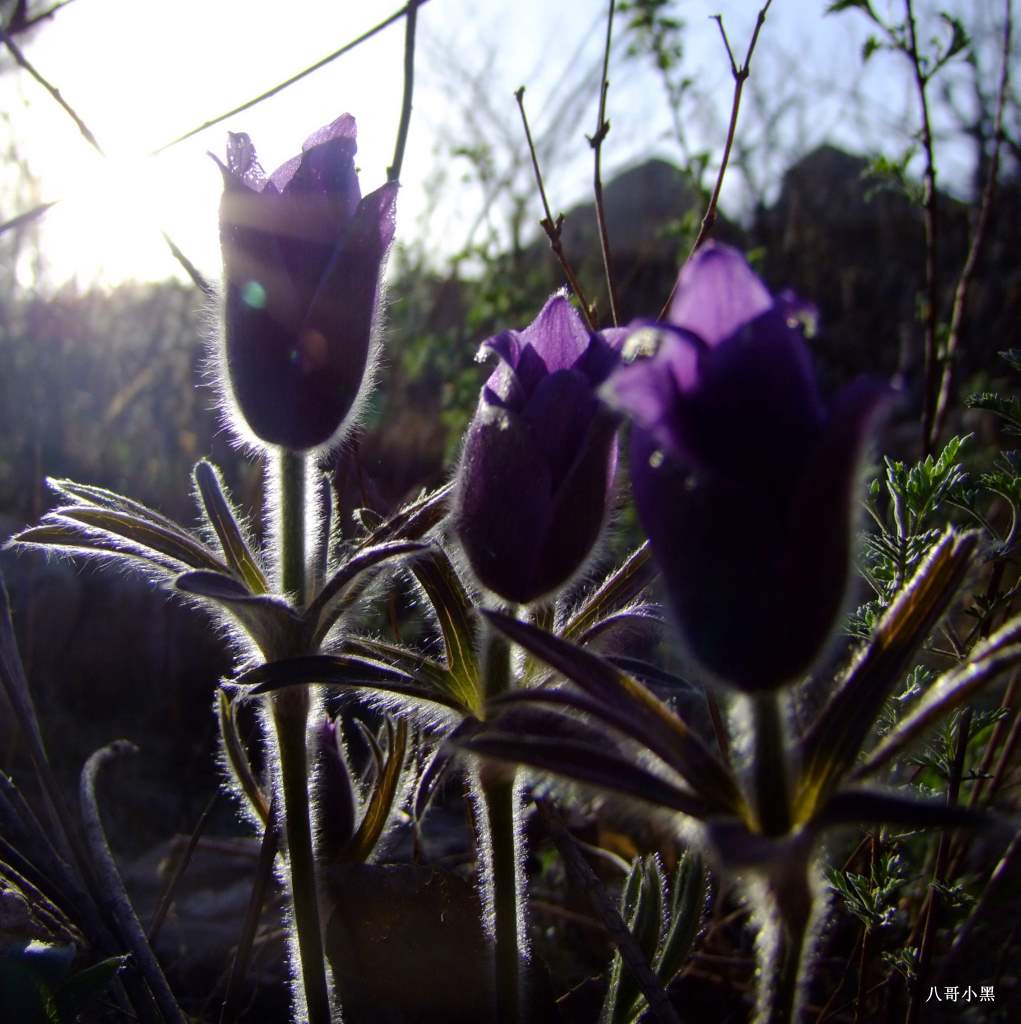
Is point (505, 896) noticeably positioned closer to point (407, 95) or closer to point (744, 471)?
point (744, 471)

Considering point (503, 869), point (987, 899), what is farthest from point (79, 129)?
point (987, 899)

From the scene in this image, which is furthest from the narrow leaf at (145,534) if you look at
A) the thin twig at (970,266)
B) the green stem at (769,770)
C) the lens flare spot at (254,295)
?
the thin twig at (970,266)

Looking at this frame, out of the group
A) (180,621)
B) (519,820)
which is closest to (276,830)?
(519,820)

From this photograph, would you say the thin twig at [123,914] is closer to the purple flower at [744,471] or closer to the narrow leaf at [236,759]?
the narrow leaf at [236,759]

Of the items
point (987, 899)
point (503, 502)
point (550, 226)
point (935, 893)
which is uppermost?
point (550, 226)

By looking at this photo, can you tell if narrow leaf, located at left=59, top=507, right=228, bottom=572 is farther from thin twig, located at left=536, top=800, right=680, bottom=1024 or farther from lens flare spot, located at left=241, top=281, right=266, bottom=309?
thin twig, located at left=536, top=800, right=680, bottom=1024

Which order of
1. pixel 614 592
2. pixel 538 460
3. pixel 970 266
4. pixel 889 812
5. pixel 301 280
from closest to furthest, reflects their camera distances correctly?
pixel 889 812
pixel 538 460
pixel 301 280
pixel 614 592
pixel 970 266
